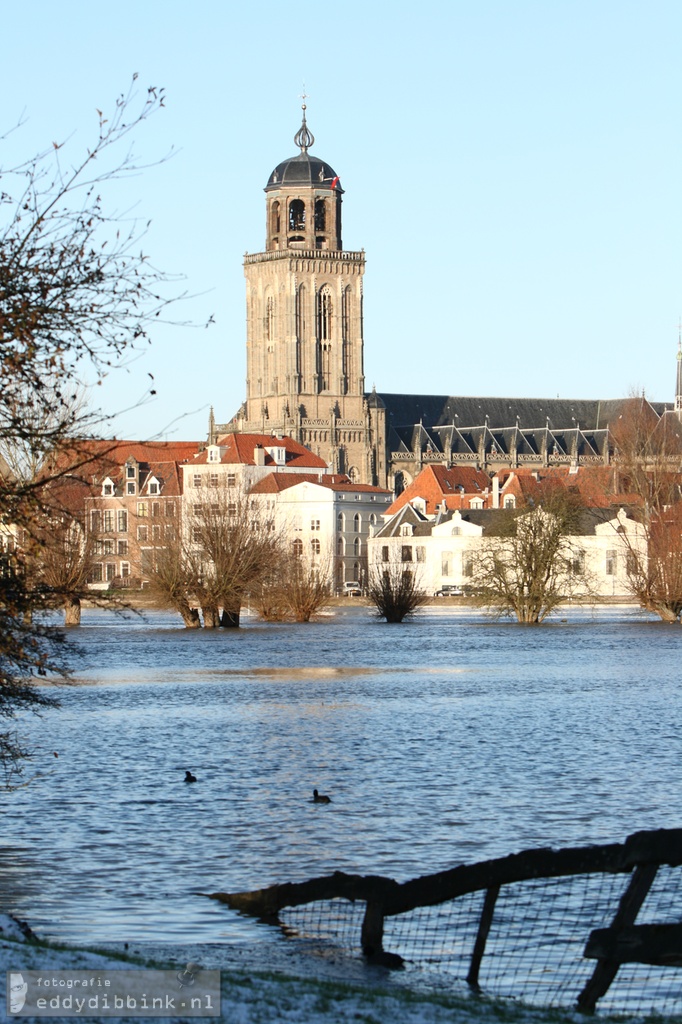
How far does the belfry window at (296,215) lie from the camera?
599 feet

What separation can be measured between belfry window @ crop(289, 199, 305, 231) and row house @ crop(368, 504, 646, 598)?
5764cm

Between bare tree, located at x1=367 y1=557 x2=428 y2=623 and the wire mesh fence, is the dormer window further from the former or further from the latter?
the wire mesh fence

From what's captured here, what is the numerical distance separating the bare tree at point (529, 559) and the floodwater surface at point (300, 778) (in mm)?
22379

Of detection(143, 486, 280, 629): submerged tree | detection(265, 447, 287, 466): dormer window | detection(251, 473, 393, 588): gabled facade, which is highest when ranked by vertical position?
detection(265, 447, 287, 466): dormer window

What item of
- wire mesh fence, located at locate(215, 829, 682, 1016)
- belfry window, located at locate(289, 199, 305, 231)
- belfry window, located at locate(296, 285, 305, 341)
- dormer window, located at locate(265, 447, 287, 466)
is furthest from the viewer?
belfry window, located at locate(289, 199, 305, 231)

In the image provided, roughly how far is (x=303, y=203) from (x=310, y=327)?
43.6ft

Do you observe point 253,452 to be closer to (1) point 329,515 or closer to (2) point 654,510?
(1) point 329,515

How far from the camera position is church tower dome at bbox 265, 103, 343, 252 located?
181 metres

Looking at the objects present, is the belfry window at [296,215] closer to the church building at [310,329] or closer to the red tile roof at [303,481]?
the church building at [310,329]

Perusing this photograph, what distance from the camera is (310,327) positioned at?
182 meters

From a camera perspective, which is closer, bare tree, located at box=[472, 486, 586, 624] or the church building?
bare tree, located at box=[472, 486, 586, 624]

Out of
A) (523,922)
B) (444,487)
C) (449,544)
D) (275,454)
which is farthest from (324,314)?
(523,922)

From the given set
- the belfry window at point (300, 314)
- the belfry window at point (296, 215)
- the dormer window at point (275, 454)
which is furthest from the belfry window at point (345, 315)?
the dormer window at point (275, 454)

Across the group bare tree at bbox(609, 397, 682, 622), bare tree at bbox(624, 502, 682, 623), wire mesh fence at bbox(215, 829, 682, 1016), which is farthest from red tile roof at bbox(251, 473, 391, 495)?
wire mesh fence at bbox(215, 829, 682, 1016)
